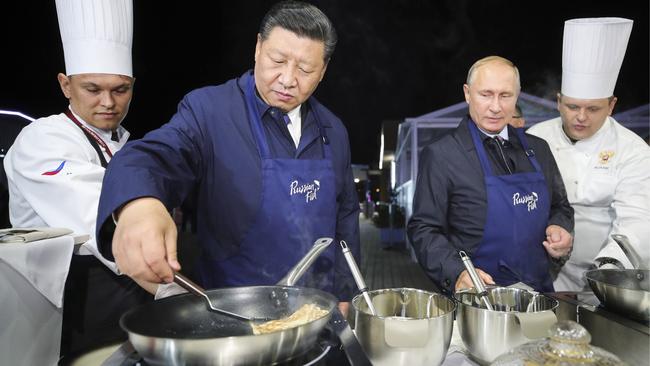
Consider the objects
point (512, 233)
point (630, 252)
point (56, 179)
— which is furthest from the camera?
point (512, 233)

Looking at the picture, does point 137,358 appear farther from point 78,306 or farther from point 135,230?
point 78,306

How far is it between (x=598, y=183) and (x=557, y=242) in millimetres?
756

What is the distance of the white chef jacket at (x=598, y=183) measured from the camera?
2240 mm

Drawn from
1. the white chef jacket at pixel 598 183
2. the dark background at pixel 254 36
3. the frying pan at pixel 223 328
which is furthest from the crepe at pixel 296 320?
the dark background at pixel 254 36

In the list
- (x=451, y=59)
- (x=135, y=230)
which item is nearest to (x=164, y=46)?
(x=451, y=59)

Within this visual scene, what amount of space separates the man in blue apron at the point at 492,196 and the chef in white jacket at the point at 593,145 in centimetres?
37

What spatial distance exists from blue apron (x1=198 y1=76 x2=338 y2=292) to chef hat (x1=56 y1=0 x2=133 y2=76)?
1012mm

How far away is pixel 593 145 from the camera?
2.38 m

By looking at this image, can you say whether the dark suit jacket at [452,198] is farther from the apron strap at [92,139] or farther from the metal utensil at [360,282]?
the apron strap at [92,139]

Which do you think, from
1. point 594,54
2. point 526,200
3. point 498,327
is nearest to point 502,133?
point 526,200

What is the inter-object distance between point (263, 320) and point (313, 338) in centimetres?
26

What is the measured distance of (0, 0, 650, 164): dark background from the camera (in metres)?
5.20

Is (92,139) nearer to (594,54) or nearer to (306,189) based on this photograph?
(306,189)

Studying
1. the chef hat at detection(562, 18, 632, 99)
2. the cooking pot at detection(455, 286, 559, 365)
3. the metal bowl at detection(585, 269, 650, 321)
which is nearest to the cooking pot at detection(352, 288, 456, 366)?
the cooking pot at detection(455, 286, 559, 365)
